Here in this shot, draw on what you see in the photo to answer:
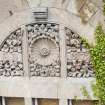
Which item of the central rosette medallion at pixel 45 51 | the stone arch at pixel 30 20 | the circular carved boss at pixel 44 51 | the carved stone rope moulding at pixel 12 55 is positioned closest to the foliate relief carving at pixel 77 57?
the stone arch at pixel 30 20

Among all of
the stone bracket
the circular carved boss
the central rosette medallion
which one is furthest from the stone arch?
the central rosette medallion

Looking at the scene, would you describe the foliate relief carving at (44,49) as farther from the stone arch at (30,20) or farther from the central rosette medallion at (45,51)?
the stone arch at (30,20)

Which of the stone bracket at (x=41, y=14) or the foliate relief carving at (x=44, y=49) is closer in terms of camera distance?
the stone bracket at (x=41, y=14)

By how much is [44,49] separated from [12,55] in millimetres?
799

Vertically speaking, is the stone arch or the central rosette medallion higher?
the stone arch

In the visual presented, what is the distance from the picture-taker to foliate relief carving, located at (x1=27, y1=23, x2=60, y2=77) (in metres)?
8.26

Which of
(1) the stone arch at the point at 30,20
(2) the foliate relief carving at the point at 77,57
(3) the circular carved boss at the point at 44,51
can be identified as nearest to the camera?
(1) the stone arch at the point at 30,20

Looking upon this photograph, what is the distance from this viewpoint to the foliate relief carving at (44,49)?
8.26 meters

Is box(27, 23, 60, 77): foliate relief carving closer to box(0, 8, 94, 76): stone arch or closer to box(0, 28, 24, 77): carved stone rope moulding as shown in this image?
box(0, 8, 94, 76): stone arch

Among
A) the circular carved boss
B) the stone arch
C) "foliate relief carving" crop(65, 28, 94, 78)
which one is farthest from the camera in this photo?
the circular carved boss

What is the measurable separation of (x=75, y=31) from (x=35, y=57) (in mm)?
1165

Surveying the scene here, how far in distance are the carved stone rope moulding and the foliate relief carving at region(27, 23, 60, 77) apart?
0.83 feet

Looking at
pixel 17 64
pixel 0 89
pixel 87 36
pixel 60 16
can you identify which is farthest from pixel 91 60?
pixel 0 89

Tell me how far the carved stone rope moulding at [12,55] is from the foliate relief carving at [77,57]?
45.2 inches
